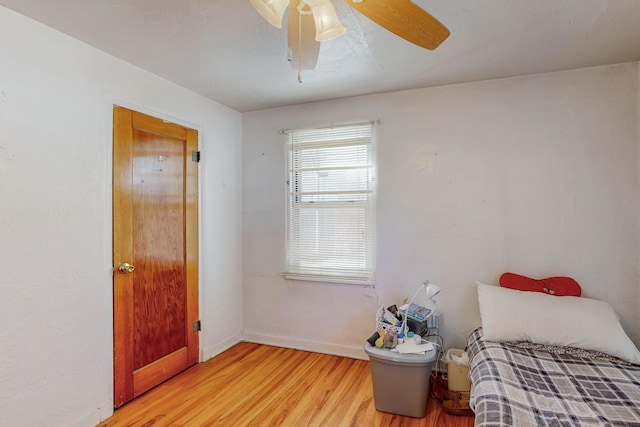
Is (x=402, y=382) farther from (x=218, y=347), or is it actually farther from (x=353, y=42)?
(x=353, y=42)

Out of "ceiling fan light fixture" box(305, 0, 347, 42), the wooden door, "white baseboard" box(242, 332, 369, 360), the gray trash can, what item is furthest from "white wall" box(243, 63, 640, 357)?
"ceiling fan light fixture" box(305, 0, 347, 42)

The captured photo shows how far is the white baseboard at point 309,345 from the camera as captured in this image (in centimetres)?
312

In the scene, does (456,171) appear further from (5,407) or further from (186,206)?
(5,407)

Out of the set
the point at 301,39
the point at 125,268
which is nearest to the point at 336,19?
the point at 301,39

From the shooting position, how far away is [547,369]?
6.12ft

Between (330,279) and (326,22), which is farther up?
(326,22)

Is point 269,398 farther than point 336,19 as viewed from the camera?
Yes

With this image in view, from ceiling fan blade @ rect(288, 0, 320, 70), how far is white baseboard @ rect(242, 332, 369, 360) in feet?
8.10

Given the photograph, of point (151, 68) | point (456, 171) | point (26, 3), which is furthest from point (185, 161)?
point (456, 171)

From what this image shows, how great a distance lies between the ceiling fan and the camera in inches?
48.6

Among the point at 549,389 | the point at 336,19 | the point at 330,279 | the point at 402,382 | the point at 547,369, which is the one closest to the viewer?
the point at 336,19

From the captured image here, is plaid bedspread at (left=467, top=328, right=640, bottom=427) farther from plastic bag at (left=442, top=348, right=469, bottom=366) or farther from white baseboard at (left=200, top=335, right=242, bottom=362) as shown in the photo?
white baseboard at (left=200, top=335, right=242, bottom=362)

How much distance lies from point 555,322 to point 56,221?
3.10 metres

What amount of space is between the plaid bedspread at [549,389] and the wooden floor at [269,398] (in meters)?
0.54
